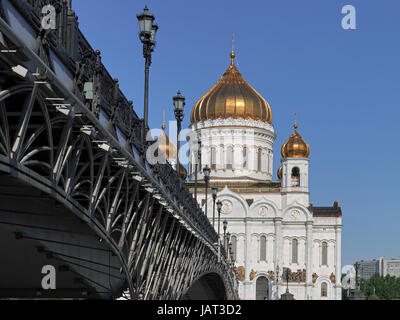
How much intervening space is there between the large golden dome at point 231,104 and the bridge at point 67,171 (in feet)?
249

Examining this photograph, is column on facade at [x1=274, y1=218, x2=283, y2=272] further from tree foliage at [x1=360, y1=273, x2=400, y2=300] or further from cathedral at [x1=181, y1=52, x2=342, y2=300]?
tree foliage at [x1=360, y1=273, x2=400, y2=300]

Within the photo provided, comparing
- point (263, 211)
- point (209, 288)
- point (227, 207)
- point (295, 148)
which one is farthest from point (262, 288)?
point (209, 288)

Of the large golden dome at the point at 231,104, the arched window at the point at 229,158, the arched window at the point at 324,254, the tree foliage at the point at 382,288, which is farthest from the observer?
the tree foliage at the point at 382,288

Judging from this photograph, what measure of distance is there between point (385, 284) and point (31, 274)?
137m

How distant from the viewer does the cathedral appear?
9094cm

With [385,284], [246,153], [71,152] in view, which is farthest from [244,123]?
[71,152]

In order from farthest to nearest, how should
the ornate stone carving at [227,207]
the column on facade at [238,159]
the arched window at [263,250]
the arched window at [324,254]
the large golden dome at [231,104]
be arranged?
the large golden dome at [231,104] < the column on facade at [238,159] < the ornate stone carving at [227,207] < the arched window at [324,254] < the arched window at [263,250]

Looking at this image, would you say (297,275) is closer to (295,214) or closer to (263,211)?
(295,214)

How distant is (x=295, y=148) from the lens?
9394 centimetres

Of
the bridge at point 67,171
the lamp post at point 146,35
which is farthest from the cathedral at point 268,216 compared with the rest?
the lamp post at point 146,35

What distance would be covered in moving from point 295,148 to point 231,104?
11.0 metres

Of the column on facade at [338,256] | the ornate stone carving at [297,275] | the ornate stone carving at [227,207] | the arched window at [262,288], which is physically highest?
the ornate stone carving at [227,207]

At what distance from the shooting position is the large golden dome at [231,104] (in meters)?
99.5

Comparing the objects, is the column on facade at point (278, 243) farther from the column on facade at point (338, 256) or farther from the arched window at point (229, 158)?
the arched window at point (229, 158)
